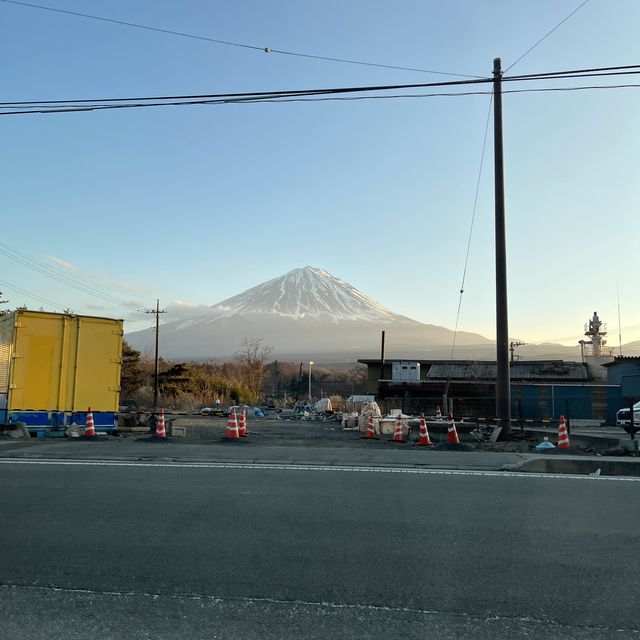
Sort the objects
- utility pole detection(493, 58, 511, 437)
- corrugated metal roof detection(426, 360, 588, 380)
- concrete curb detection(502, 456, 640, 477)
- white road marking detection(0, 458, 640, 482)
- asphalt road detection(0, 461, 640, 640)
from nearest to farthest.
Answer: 1. asphalt road detection(0, 461, 640, 640)
2. white road marking detection(0, 458, 640, 482)
3. concrete curb detection(502, 456, 640, 477)
4. utility pole detection(493, 58, 511, 437)
5. corrugated metal roof detection(426, 360, 588, 380)

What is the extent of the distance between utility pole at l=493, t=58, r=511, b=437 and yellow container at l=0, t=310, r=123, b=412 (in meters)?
10.6

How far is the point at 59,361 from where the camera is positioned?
1714cm

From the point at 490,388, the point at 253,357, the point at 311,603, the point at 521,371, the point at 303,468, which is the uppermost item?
the point at 253,357

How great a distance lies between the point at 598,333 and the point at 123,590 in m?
84.7

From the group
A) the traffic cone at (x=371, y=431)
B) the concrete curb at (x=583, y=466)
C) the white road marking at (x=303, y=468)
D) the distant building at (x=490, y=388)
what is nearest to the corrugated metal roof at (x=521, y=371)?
the distant building at (x=490, y=388)

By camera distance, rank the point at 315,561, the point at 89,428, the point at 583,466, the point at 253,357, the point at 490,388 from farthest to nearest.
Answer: the point at 253,357 < the point at 490,388 < the point at 89,428 < the point at 583,466 < the point at 315,561

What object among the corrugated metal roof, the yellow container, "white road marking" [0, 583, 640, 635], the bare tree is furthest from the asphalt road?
the bare tree

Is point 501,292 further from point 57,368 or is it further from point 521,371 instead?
point 521,371

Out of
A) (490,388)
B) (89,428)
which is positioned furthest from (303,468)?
(490,388)

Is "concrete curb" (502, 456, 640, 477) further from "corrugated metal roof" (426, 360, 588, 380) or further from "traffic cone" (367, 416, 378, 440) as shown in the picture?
"corrugated metal roof" (426, 360, 588, 380)

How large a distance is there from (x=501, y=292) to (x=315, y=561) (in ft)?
47.2

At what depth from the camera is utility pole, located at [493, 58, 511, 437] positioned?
1839cm

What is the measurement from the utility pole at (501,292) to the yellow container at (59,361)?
1056 centimetres

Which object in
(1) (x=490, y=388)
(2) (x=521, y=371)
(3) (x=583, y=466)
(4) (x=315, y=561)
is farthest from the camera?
(2) (x=521, y=371)
